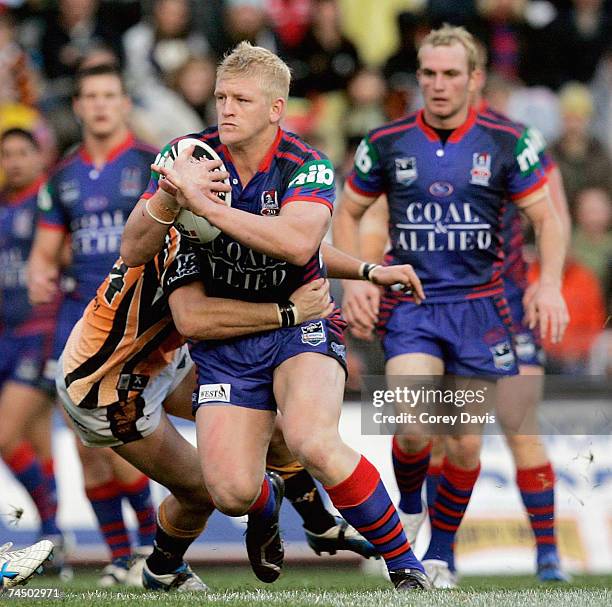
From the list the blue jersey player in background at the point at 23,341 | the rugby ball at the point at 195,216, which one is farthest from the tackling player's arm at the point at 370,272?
the blue jersey player in background at the point at 23,341

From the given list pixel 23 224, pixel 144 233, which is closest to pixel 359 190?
pixel 144 233

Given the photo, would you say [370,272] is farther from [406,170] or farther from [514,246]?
[514,246]

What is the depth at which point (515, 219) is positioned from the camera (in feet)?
26.6

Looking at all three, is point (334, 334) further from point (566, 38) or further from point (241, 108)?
point (566, 38)

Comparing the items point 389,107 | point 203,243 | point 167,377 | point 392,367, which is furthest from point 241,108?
point 389,107

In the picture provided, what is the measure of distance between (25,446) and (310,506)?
345cm

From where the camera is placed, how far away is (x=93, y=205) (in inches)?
331

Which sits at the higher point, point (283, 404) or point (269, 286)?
point (269, 286)

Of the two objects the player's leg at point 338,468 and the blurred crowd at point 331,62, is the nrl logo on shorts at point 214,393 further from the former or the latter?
the blurred crowd at point 331,62

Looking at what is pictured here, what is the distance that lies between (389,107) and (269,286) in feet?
24.0

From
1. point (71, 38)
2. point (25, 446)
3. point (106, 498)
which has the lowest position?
point (25, 446)

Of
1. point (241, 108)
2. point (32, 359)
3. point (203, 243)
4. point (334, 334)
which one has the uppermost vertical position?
point (241, 108)

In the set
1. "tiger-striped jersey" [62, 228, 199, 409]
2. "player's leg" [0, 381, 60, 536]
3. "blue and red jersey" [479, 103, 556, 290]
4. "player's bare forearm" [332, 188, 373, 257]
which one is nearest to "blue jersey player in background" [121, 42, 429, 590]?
"tiger-striped jersey" [62, 228, 199, 409]

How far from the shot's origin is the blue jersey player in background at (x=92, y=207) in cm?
838
